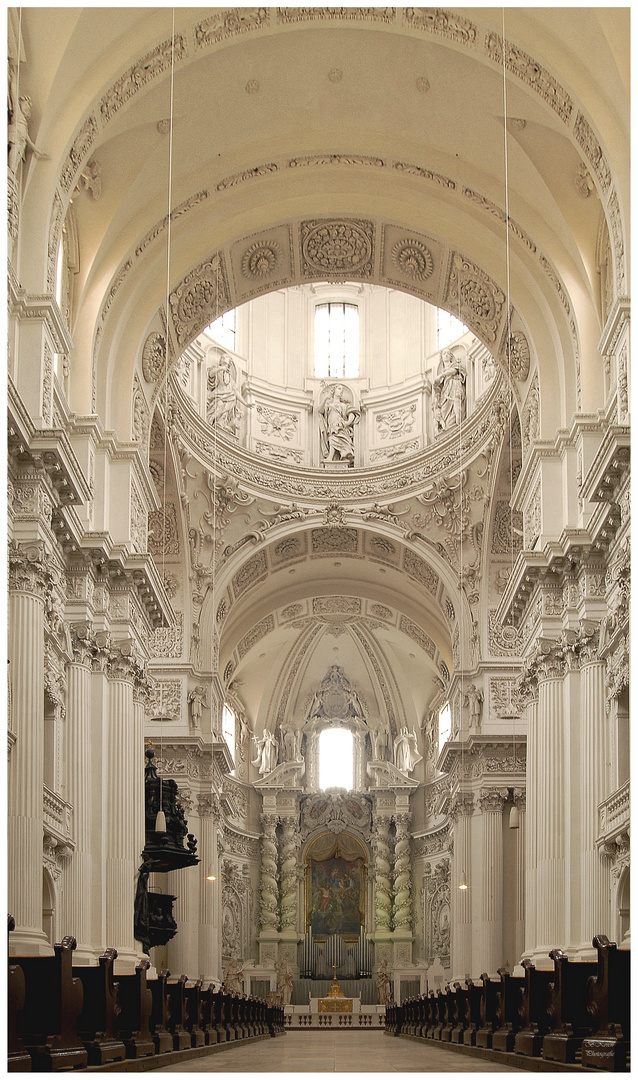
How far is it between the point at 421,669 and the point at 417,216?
22.9 m

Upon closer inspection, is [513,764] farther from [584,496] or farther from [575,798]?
[584,496]

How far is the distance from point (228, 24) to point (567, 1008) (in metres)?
12.1

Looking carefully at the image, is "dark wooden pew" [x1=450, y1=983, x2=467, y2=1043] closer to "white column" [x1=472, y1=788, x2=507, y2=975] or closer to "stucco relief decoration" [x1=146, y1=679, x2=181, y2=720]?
"white column" [x1=472, y1=788, x2=507, y2=975]

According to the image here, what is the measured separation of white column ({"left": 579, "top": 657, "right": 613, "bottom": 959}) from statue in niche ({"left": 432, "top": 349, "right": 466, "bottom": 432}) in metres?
12.9

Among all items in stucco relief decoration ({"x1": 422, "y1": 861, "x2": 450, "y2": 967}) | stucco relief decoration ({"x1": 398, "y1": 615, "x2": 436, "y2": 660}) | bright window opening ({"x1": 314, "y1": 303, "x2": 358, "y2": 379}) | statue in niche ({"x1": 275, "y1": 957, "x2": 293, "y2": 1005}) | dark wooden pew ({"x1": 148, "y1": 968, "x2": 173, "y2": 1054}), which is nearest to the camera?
dark wooden pew ({"x1": 148, "y1": 968, "x2": 173, "y2": 1054})

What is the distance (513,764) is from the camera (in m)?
27.4

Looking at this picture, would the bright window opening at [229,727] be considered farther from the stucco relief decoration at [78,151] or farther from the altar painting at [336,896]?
the stucco relief decoration at [78,151]

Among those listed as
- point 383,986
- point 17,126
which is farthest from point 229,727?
point 17,126

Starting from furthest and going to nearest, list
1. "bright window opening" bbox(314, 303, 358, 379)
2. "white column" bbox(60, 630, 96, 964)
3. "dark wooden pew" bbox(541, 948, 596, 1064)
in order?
"bright window opening" bbox(314, 303, 358, 379) → "white column" bbox(60, 630, 96, 964) → "dark wooden pew" bbox(541, 948, 596, 1064)

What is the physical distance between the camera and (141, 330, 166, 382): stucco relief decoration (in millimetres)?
19844

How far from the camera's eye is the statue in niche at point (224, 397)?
2888 centimetres

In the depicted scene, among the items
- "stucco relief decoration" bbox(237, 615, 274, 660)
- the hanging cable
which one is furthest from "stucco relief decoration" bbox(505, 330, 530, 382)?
A: "stucco relief decoration" bbox(237, 615, 274, 660)

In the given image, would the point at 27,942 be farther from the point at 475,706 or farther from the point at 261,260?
the point at 475,706

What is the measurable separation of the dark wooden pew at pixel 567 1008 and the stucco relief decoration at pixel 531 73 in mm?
→ 10084
